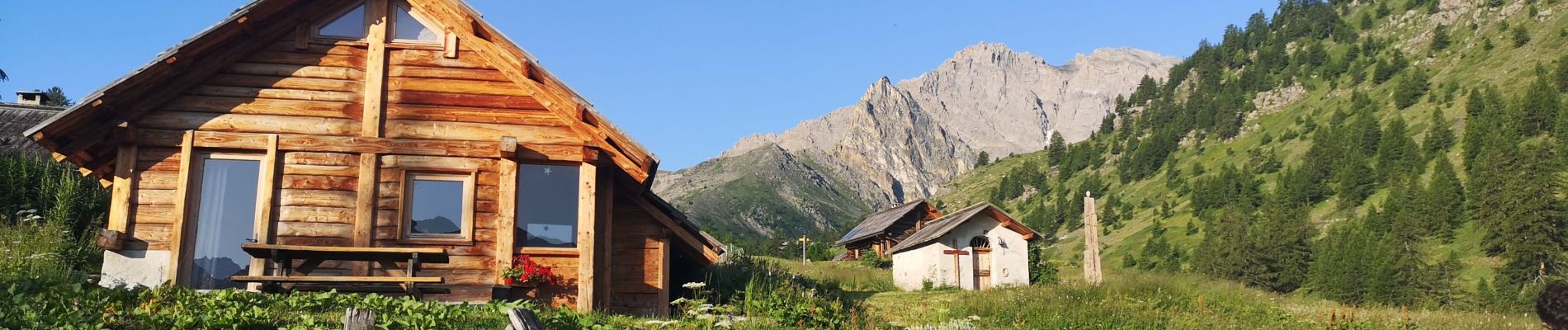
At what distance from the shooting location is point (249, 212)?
14562mm

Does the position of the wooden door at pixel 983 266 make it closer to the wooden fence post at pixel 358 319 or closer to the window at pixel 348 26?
the window at pixel 348 26

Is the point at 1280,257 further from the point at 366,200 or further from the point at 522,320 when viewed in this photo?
Answer: the point at 522,320

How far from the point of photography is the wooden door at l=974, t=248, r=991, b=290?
4150 cm

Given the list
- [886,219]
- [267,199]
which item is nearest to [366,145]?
[267,199]

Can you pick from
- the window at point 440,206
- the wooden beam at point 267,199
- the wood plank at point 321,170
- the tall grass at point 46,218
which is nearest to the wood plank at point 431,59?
the window at point 440,206

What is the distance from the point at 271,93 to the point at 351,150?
1.42 m

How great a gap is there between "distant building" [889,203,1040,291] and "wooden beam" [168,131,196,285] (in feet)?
97.0

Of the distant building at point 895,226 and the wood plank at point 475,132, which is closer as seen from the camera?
the wood plank at point 475,132

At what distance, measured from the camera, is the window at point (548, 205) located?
1549 centimetres

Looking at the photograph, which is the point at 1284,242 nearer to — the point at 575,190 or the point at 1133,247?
the point at 1133,247

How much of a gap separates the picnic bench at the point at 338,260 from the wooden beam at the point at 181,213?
106 cm

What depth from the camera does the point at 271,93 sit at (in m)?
14.8

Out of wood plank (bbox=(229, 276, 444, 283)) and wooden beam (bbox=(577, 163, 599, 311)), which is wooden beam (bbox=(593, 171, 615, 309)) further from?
wood plank (bbox=(229, 276, 444, 283))

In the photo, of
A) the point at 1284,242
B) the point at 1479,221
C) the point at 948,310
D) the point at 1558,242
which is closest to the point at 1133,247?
the point at 1284,242
